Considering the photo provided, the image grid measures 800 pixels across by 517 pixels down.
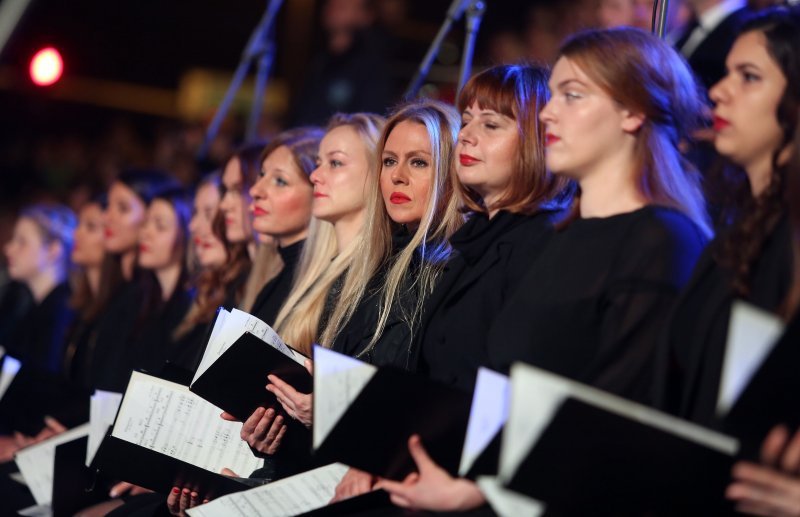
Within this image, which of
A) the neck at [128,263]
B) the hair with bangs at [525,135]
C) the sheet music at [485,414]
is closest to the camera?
the sheet music at [485,414]

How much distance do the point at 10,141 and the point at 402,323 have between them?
7025 millimetres

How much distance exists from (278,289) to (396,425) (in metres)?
1.83

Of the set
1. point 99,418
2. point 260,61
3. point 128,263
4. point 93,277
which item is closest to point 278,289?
point 99,418

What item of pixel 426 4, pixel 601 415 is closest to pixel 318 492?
pixel 601 415

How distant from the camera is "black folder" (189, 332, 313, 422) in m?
2.82

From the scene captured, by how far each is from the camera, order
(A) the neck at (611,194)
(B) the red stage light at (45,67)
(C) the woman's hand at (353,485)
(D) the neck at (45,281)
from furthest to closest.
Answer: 1. (B) the red stage light at (45,67)
2. (D) the neck at (45,281)
3. (C) the woman's hand at (353,485)
4. (A) the neck at (611,194)

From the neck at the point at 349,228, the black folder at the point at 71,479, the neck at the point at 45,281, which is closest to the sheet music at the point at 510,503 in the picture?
the neck at the point at 349,228

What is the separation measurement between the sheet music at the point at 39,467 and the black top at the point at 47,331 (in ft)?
5.45

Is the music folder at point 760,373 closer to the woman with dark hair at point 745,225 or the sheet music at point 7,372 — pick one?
the woman with dark hair at point 745,225

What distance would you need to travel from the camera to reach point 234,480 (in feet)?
9.86

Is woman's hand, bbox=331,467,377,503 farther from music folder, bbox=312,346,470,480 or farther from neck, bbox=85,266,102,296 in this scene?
neck, bbox=85,266,102,296

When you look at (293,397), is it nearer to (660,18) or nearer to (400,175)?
(400,175)

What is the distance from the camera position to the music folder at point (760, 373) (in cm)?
174

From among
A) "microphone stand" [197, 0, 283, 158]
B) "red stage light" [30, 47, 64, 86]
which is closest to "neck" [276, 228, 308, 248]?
"microphone stand" [197, 0, 283, 158]
